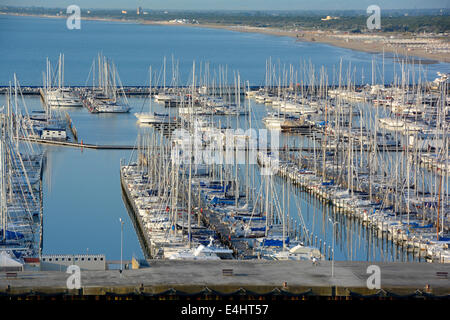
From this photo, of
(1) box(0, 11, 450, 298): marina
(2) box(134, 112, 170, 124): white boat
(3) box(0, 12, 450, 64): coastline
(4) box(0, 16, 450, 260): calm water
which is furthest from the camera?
(3) box(0, 12, 450, 64): coastline

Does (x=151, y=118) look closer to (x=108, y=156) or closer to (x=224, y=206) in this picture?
(x=108, y=156)

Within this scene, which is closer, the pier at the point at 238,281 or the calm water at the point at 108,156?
the pier at the point at 238,281

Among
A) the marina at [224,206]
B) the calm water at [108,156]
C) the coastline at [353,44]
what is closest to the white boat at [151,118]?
the marina at [224,206]

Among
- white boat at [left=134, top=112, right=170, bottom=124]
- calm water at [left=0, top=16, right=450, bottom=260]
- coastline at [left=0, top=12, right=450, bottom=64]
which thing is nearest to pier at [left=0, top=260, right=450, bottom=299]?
calm water at [left=0, top=16, right=450, bottom=260]

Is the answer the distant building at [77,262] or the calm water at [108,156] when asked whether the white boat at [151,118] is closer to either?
the calm water at [108,156]

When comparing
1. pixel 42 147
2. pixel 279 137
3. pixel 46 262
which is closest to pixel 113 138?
pixel 42 147

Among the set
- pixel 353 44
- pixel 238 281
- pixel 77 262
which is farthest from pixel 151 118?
pixel 353 44

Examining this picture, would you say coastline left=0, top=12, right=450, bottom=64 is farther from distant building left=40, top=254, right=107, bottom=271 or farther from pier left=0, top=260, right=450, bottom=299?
distant building left=40, top=254, right=107, bottom=271

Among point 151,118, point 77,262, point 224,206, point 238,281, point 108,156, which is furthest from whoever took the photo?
point 151,118

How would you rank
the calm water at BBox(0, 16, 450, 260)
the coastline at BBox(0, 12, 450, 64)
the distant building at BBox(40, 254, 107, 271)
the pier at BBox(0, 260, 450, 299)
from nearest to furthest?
1. the pier at BBox(0, 260, 450, 299)
2. the distant building at BBox(40, 254, 107, 271)
3. the calm water at BBox(0, 16, 450, 260)
4. the coastline at BBox(0, 12, 450, 64)

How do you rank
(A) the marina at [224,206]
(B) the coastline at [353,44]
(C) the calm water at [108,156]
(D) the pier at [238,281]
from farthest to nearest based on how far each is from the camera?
(B) the coastline at [353,44] → (C) the calm water at [108,156] → (A) the marina at [224,206] → (D) the pier at [238,281]

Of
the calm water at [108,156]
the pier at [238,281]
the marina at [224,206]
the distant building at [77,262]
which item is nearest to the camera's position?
the pier at [238,281]

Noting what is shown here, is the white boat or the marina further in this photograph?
the white boat
